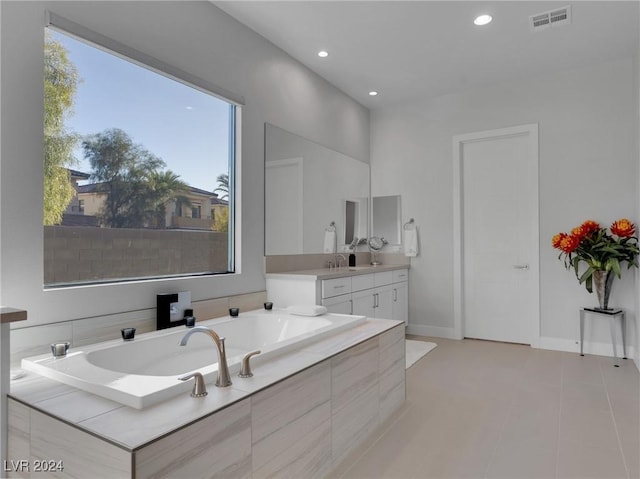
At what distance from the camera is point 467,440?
85.9 inches

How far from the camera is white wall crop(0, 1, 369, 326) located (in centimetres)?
184

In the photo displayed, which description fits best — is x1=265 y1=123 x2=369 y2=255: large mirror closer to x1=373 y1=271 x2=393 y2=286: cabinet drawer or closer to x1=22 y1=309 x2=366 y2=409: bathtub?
x1=373 y1=271 x2=393 y2=286: cabinet drawer

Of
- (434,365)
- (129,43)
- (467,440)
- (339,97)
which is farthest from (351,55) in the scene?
(467,440)

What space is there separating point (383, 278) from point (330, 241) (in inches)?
26.7

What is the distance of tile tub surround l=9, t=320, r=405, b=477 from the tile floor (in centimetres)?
27

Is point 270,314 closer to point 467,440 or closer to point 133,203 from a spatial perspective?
point 133,203

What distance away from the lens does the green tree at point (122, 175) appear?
88.2 inches

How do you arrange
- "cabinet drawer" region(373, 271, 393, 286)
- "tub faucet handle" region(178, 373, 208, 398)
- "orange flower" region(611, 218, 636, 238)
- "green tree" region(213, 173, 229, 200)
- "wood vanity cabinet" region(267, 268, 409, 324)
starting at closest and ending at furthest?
"tub faucet handle" region(178, 373, 208, 398) < "green tree" region(213, 173, 229, 200) < "wood vanity cabinet" region(267, 268, 409, 324) < "orange flower" region(611, 218, 636, 238) < "cabinet drawer" region(373, 271, 393, 286)

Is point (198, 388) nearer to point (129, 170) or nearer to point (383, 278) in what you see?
point (129, 170)

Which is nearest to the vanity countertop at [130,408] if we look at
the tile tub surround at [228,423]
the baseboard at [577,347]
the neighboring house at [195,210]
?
the tile tub surround at [228,423]

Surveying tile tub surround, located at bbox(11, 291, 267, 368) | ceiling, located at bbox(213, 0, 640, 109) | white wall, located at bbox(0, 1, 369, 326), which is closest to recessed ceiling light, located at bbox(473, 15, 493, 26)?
ceiling, located at bbox(213, 0, 640, 109)

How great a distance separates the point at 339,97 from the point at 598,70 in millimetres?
2547

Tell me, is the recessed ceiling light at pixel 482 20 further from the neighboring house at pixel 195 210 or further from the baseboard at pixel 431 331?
the baseboard at pixel 431 331

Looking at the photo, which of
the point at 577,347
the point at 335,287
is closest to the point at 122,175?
the point at 335,287
